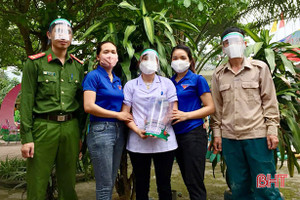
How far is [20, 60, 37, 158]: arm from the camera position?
1.98 m

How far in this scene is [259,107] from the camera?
204cm

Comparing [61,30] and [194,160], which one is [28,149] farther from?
[194,160]

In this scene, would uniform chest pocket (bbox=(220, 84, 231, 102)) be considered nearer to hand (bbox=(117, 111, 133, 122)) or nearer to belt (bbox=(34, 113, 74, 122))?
hand (bbox=(117, 111, 133, 122))

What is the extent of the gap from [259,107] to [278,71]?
1.14 metres

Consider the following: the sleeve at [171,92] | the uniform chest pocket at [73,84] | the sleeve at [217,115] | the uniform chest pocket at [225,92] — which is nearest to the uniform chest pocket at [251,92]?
the uniform chest pocket at [225,92]

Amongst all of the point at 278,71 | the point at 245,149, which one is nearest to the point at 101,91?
the point at 245,149

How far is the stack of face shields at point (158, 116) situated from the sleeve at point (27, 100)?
2.80 feet

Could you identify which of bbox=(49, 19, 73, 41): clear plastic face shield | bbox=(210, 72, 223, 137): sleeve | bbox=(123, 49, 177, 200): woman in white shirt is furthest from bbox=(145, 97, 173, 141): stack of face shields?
bbox=(49, 19, 73, 41): clear plastic face shield

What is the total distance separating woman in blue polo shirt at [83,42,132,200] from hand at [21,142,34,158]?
403 millimetres

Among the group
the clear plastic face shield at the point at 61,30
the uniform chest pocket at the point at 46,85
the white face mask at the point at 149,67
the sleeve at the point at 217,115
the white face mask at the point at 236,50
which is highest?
the clear plastic face shield at the point at 61,30

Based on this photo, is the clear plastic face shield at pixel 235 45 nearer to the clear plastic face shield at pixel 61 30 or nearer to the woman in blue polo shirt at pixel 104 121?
the woman in blue polo shirt at pixel 104 121

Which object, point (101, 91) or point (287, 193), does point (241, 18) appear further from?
point (101, 91)

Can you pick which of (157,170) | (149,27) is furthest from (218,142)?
(149,27)

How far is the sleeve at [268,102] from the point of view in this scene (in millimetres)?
1974
